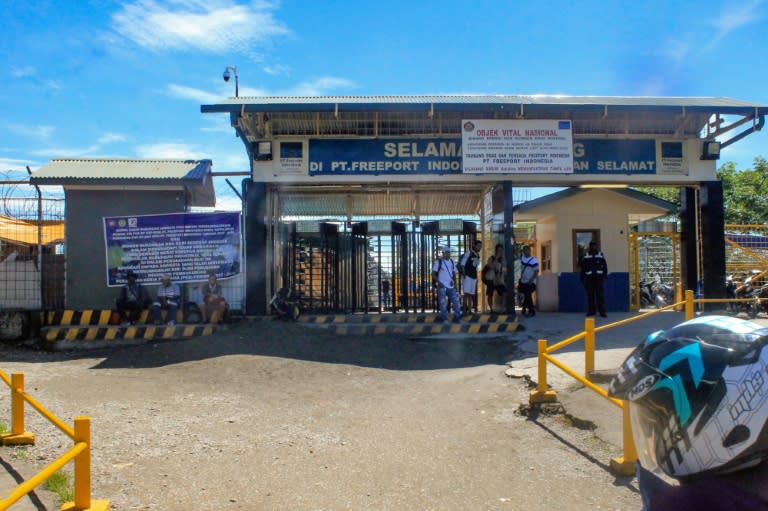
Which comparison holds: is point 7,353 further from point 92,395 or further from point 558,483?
point 558,483

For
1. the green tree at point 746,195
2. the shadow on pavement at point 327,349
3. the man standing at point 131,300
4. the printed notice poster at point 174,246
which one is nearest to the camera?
the shadow on pavement at point 327,349

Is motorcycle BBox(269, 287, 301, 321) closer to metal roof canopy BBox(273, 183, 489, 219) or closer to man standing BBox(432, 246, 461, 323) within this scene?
metal roof canopy BBox(273, 183, 489, 219)

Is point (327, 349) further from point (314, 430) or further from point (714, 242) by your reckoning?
point (714, 242)

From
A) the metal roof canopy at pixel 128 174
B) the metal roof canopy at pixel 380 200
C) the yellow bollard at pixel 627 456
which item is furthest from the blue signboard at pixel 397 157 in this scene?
the yellow bollard at pixel 627 456

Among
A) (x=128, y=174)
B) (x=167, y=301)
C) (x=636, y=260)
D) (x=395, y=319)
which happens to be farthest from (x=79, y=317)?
(x=636, y=260)

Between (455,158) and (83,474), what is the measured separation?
33.1 ft

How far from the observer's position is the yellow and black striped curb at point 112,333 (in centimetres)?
1124

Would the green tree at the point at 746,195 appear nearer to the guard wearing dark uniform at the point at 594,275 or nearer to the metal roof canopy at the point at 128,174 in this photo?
the guard wearing dark uniform at the point at 594,275

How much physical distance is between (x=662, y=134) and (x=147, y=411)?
11314mm

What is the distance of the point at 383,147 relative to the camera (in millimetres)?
12867

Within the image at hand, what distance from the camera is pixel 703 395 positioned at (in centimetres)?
175

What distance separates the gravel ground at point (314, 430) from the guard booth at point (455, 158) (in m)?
3.21

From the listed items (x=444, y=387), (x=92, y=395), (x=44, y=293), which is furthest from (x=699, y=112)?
(x=44, y=293)

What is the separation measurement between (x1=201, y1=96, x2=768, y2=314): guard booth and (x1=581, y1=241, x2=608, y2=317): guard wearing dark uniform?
4.90 feet
